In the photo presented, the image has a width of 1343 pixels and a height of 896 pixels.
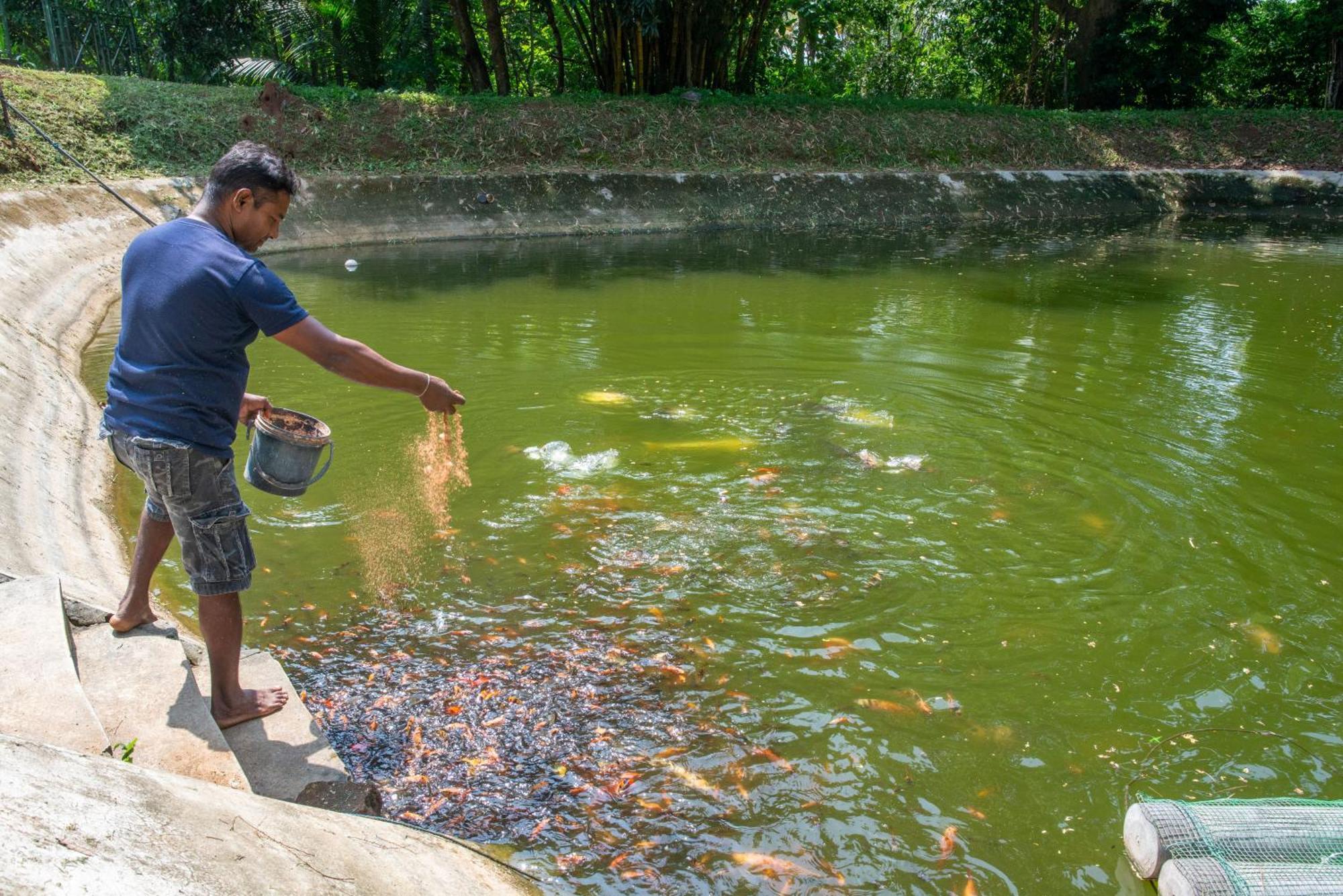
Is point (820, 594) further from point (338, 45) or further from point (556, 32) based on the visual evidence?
point (338, 45)

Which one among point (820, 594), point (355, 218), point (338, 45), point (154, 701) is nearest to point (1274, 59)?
point (338, 45)

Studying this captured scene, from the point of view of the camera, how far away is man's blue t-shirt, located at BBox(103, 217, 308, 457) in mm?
2867

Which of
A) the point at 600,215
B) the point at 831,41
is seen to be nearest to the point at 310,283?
the point at 600,215

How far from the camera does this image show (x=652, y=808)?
117 inches

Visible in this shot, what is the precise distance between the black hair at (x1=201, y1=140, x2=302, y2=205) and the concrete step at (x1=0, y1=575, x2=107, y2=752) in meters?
1.34

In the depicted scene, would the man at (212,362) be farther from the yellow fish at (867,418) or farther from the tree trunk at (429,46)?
the tree trunk at (429,46)

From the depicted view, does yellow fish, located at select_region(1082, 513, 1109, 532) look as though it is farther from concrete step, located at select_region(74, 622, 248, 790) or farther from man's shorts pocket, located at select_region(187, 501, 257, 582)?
concrete step, located at select_region(74, 622, 248, 790)

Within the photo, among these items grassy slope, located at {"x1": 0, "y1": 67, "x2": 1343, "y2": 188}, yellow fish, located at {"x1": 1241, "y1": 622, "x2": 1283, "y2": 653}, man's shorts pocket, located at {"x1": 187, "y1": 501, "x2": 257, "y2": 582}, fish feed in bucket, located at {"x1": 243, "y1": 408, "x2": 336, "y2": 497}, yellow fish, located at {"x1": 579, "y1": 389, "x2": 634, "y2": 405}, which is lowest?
yellow fish, located at {"x1": 1241, "y1": 622, "x2": 1283, "y2": 653}

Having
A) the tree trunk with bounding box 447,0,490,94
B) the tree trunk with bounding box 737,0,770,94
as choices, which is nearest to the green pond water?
the tree trunk with bounding box 447,0,490,94

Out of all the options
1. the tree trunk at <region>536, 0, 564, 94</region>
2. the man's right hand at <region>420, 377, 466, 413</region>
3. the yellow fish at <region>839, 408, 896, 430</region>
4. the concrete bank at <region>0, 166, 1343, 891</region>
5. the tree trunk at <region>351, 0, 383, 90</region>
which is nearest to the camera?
the man's right hand at <region>420, 377, 466, 413</region>

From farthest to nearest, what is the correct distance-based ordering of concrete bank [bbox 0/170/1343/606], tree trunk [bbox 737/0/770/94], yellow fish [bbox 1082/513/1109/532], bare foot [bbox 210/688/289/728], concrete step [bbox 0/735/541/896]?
tree trunk [bbox 737/0/770/94], yellow fish [bbox 1082/513/1109/532], concrete bank [bbox 0/170/1343/606], bare foot [bbox 210/688/289/728], concrete step [bbox 0/735/541/896]

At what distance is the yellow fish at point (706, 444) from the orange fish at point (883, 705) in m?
2.58

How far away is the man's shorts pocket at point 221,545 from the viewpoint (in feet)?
9.87

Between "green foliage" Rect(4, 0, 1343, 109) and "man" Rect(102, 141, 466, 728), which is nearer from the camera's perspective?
"man" Rect(102, 141, 466, 728)
